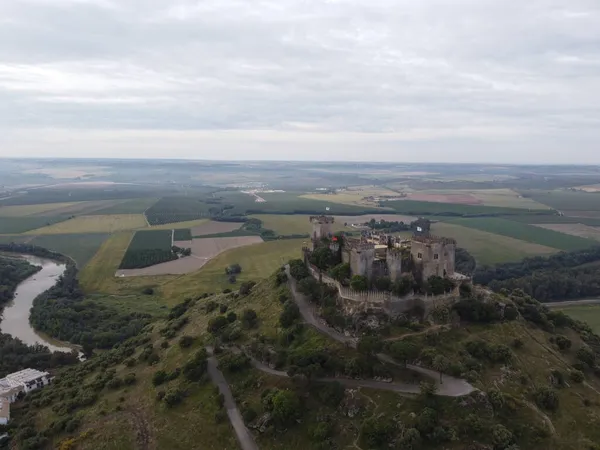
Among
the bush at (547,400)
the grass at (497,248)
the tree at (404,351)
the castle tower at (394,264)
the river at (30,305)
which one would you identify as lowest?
the river at (30,305)

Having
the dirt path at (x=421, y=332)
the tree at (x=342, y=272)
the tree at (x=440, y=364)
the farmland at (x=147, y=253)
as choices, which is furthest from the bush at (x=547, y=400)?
the farmland at (x=147, y=253)

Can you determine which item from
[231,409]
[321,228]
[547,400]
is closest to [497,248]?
[321,228]

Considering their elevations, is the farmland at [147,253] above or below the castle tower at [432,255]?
below

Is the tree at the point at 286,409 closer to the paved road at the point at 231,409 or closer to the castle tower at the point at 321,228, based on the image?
the paved road at the point at 231,409

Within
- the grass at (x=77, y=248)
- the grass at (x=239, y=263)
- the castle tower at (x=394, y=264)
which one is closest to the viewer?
the castle tower at (x=394, y=264)

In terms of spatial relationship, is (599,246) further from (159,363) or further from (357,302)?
(159,363)

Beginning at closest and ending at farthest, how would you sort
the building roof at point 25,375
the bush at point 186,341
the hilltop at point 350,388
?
the hilltop at point 350,388 < the bush at point 186,341 < the building roof at point 25,375

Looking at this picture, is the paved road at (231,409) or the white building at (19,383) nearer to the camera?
the paved road at (231,409)

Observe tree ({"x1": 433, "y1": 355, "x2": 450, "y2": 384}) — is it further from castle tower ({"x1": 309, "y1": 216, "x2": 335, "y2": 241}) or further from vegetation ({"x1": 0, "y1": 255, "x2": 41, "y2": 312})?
vegetation ({"x1": 0, "y1": 255, "x2": 41, "y2": 312})
